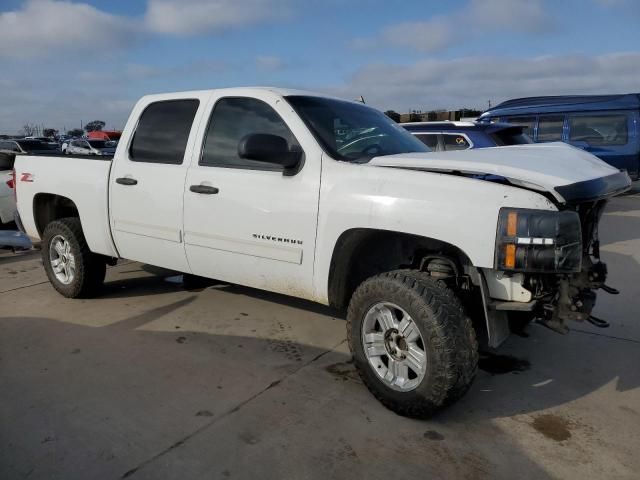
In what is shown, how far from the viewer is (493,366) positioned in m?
3.80

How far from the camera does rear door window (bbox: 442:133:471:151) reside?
8.62m

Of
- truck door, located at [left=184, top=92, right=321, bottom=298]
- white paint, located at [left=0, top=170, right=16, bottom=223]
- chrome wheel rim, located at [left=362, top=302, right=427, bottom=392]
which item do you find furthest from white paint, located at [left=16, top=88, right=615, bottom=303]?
white paint, located at [left=0, top=170, right=16, bottom=223]

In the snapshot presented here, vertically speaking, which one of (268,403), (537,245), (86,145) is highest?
(86,145)

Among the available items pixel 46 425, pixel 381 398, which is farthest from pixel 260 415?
pixel 46 425

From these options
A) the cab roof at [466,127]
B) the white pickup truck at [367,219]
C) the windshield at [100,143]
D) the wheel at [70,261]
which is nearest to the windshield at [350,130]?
the white pickup truck at [367,219]

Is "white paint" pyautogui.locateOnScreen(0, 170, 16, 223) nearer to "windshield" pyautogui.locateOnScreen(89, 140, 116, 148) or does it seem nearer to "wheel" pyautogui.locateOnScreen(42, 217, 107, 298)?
"wheel" pyautogui.locateOnScreen(42, 217, 107, 298)

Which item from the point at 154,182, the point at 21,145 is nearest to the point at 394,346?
the point at 154,182

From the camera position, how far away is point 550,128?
12625 mm

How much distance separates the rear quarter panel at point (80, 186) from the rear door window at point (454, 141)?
584cm

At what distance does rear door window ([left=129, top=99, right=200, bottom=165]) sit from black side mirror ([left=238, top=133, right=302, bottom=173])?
43.0 inches

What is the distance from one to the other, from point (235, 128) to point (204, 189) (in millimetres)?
508

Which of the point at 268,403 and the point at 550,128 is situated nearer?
the point at 268,403

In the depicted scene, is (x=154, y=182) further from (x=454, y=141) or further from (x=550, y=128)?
(x=550, y=128)

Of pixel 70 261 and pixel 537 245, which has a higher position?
pixel 537 245
